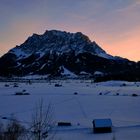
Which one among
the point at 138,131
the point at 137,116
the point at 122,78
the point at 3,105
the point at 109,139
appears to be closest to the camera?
the point at 109,139

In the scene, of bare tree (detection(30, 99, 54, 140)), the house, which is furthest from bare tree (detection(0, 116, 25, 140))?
the house

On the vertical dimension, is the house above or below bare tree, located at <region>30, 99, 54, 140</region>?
below

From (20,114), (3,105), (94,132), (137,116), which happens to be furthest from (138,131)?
(3,105)

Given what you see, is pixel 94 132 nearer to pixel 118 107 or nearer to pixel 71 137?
pixel 71 137

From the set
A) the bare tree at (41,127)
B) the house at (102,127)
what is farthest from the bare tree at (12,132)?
the house at (102,127)

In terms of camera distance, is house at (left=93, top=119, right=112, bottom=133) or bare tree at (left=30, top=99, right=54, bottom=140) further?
house at (left=93, top=119, right=112, bottom=133)

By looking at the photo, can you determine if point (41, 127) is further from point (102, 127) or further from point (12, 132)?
point (102, 127)

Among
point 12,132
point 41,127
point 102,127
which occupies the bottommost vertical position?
point 102,127

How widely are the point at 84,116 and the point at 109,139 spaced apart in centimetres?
1026

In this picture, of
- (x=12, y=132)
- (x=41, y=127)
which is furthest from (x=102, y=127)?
(x=12, y=132)

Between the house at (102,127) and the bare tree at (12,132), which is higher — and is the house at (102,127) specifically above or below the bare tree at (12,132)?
below

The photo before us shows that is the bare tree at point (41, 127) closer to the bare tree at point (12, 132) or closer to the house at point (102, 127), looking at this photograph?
the bare tree at point (12, 132)

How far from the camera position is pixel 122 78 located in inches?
4902

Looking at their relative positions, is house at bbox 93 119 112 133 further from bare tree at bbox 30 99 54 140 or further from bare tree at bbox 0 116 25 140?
bare tree at bbox 0 116 25 140
